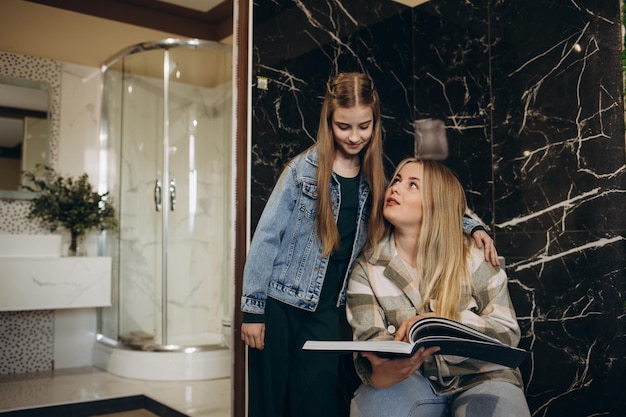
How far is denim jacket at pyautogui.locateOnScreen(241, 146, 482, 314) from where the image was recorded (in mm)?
2143

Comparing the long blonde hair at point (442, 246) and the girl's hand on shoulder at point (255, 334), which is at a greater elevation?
the long blonde hair at point (442, 246)

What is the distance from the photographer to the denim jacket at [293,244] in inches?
84.4

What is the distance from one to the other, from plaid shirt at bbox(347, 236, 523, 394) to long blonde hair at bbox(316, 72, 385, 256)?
0.29m

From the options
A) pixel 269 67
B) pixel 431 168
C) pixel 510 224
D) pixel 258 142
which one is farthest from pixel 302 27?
pixel 510 224

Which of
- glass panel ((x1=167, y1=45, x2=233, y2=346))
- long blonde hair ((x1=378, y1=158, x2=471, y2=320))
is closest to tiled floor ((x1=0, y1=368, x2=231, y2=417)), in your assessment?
glass panel ((x1=167, y1=45, x2=233, y2=346))

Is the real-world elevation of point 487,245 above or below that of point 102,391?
above

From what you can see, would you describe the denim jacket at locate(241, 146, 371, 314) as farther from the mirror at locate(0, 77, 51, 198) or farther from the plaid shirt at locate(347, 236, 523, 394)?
the mirror at locate(0, 77, 51, 198)

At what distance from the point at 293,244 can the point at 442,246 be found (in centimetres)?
61

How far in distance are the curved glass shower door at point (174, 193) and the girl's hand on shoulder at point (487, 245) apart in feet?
7.75

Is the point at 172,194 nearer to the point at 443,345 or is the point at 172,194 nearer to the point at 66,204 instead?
the point at 66,204

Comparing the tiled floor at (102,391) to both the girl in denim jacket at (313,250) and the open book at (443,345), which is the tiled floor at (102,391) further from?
the open book at (443,345)

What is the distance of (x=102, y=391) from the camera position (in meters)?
3.45

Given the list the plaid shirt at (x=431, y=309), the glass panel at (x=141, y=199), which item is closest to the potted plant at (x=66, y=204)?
the glass panel at (x=141, y=199)

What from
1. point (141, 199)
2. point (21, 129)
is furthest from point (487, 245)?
point (21, 129)
